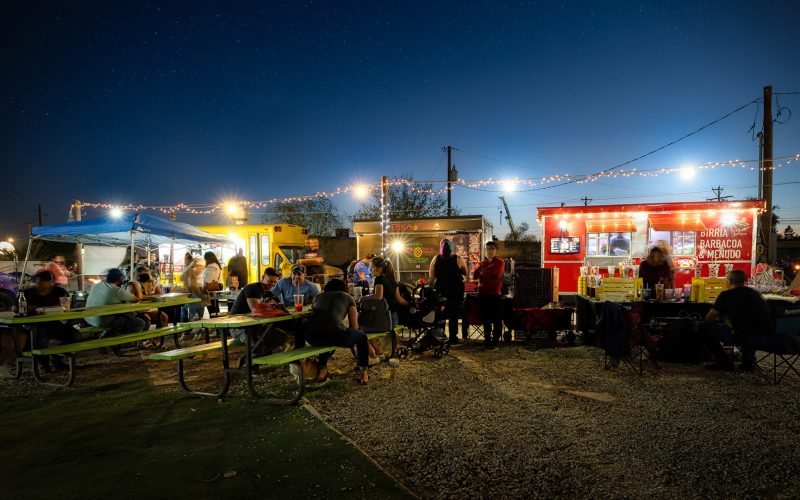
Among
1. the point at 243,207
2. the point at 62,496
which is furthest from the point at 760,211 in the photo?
the point at 243,207

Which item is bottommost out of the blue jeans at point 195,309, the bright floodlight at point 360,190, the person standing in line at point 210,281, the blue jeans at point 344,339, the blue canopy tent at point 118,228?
the blue jeans at point 195,309

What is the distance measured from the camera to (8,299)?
8125mm

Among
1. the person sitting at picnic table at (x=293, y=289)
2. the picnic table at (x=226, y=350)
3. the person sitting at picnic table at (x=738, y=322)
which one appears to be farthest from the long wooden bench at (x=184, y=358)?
the person sitting at picnic table at (x=738, y=322)

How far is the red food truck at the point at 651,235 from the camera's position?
11.0 meters

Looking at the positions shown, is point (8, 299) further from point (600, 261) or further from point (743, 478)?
point (600, 261)

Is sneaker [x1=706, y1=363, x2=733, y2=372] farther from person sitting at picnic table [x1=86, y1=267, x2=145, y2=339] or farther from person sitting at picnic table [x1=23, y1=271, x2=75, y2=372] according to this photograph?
person sitting at picnic table [x1=23, y1=271, x2=75, y2=372]

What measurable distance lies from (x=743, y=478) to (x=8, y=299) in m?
10.5

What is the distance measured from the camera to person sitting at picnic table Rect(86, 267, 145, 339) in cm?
655

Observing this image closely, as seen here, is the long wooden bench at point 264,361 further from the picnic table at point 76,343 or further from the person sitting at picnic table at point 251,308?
the person sitting at picnic table at point 251,308

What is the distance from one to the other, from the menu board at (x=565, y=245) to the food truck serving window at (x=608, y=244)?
10.5 inches

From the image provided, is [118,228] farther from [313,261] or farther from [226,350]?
[313,261]

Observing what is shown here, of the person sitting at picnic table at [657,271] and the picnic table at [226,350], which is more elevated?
the person sitting at picnic table at [657,271]

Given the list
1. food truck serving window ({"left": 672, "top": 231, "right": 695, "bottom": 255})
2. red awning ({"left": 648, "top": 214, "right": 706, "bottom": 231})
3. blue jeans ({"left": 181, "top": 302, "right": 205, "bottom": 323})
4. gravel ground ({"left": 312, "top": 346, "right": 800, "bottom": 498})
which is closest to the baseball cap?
blue jeans ({"left": 181, "top": 302, "right": 205, "bottom": 323})

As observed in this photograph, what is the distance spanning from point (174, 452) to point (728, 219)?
491 inches
